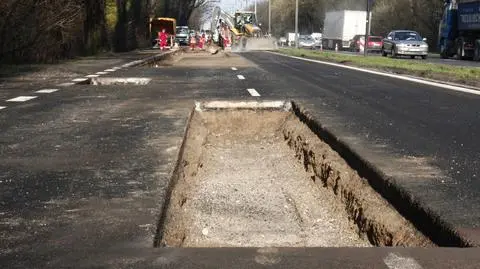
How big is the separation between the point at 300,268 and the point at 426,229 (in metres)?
1.21

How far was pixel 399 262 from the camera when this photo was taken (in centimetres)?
309

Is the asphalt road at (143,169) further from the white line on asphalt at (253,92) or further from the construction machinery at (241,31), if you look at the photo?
the construction machinery at (241,31)

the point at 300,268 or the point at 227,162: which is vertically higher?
the point at 300,268

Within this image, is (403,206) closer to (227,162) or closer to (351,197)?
(351,197)

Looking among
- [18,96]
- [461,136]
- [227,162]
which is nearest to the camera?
[461,136]

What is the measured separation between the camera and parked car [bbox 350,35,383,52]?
53.7m

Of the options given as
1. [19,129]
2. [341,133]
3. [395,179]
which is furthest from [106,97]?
[395,179]

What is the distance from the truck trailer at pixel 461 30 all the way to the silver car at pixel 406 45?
4.63 ft

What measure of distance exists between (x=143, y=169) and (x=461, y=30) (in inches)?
1306

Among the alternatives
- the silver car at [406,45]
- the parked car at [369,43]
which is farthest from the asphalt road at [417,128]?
the parked car at [369,43]

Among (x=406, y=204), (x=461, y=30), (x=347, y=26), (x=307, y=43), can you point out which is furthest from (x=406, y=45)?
(x=307, y=43)

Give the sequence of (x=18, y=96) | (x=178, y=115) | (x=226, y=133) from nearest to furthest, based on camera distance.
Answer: (x=178, y=115) < (x=226, y=133) < (x=18, y=96)

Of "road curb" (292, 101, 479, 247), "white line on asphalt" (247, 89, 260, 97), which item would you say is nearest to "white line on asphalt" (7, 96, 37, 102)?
"white line on asphalt" (247, 89, 260, 97)

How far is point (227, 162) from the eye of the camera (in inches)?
300
